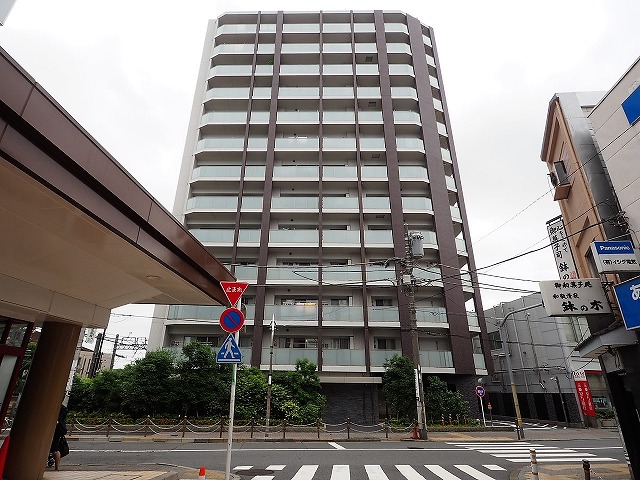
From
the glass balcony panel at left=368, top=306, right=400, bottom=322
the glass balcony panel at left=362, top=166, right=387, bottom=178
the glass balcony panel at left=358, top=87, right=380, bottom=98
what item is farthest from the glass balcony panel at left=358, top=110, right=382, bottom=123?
the glass balcony panel at left=368, top=306, right=400, bottom=322

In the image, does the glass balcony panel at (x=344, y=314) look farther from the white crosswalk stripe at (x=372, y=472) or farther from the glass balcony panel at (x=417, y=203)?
the white crosswalk stripe at (x=372, y=472)

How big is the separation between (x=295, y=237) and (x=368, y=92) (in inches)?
632

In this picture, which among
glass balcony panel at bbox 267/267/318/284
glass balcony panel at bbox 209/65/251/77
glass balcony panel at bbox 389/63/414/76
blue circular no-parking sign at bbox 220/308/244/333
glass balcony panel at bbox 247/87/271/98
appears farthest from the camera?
glass balcony panel at bbox 209/65/251/77

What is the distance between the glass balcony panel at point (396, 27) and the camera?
36172 millimetres

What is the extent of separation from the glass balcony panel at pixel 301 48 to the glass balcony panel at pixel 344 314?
82.9 ft

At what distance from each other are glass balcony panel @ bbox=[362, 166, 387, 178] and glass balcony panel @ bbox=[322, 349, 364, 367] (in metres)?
14.1

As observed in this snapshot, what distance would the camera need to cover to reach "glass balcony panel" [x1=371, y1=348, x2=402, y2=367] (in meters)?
23.5

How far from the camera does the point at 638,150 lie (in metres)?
8.12

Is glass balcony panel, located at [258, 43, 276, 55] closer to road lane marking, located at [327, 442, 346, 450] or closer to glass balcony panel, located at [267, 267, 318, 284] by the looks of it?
glass balcony panel, located at [267, 267, 318, 284]

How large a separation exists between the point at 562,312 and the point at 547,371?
2421 cm

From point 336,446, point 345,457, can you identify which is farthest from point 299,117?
point 345,457

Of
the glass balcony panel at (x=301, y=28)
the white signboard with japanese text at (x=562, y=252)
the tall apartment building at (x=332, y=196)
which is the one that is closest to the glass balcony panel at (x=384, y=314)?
the tall apartment building at (x=332, y=196)

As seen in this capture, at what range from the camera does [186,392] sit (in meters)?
19.4

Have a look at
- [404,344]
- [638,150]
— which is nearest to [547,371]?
[404,344]
